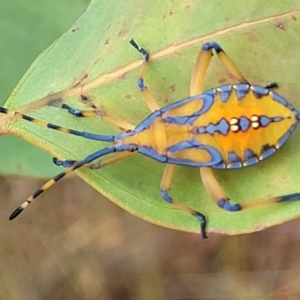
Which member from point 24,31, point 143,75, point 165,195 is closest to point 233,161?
point 165,195

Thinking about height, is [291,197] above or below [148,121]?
below

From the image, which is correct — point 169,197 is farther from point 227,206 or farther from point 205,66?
point 205,66

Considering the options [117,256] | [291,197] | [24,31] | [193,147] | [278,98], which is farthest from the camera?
[117,256]

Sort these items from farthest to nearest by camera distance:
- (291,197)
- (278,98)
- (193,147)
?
(193,147) < (278,98) < (291,197)

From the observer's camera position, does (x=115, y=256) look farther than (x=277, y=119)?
Yes

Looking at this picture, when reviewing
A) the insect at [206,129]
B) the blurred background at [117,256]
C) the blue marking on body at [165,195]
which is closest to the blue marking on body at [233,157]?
the insect at [206,129]

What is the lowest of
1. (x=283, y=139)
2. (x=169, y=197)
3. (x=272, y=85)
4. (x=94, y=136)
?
(x=169, y=197)

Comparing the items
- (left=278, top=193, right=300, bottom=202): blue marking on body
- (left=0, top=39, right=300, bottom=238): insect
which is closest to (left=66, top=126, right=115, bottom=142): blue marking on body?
(left=0, top=39, right=300, bottom=238): insect
